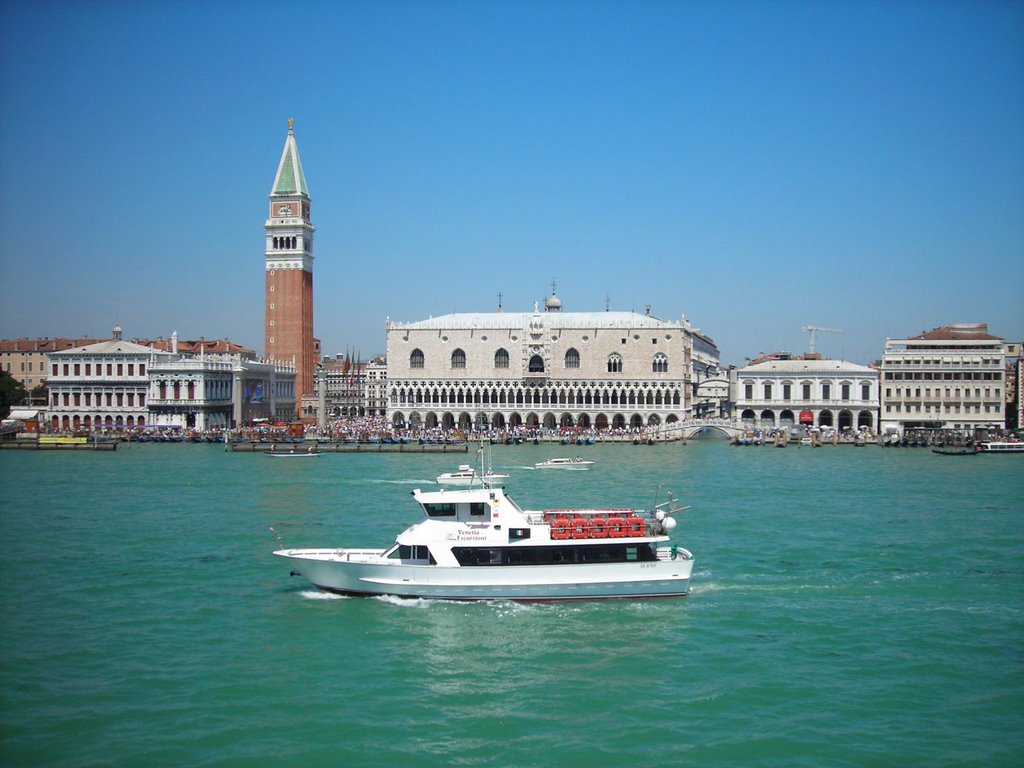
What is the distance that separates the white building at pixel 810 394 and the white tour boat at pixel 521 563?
48.7m

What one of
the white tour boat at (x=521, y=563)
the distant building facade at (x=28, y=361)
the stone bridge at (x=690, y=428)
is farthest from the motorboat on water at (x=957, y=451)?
the distant building facade at (x=28, y=361)

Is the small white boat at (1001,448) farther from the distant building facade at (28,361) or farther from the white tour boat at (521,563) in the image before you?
the distant building facade at (28,361)

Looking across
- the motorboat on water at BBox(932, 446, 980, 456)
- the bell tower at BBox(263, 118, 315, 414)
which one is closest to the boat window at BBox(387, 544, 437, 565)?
the motorboat on water at BBox(932, 446, 980, 456)

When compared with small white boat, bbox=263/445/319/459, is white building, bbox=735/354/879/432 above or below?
above

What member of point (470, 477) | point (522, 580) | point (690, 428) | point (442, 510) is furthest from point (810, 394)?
point (522, 580)

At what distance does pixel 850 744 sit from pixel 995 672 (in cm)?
374

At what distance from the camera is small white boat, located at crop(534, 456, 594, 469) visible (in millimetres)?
45094

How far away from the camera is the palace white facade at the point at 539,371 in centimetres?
6762

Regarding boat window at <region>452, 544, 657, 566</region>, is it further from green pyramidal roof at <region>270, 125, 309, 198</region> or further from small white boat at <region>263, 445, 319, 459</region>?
green pyramidal roof at <region>270, 125, 309, 198</region>

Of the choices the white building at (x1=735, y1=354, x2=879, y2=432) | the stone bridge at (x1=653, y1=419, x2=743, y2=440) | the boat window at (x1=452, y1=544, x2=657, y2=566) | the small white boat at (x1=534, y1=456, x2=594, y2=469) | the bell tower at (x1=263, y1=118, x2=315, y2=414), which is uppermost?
the bell tower at (x1=263, y1=118, x2=315, y2=414)

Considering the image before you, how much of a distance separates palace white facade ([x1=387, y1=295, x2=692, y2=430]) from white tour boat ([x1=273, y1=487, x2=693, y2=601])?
48.3 metres

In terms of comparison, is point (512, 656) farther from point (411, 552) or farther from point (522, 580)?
point (411, 552)

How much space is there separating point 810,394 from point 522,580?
51669 mm

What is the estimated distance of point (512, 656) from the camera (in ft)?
52.4
